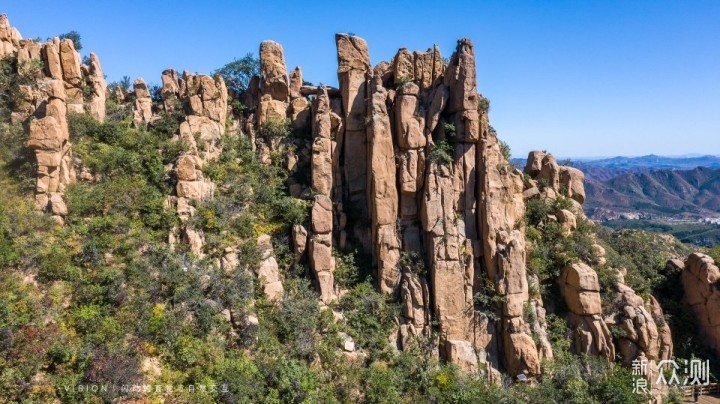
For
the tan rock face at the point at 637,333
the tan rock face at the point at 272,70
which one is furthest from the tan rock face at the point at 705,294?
the tan rock face at the point at 272,70

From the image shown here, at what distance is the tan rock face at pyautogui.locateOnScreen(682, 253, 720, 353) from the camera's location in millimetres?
23156

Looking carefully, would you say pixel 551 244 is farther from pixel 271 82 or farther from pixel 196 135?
pixel 196 135

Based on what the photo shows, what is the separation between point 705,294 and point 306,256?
83.3ft

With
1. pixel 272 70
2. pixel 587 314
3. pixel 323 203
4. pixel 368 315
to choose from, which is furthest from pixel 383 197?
pixel 587 314

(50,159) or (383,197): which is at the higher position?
(50,159)

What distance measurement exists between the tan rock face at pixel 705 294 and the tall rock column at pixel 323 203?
23619 mm

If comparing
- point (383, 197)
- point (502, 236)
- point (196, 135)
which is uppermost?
point (196, 135)

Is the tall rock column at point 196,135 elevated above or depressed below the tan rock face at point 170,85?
below

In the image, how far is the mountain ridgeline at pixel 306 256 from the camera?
15766 mm

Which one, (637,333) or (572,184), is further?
(572,184)

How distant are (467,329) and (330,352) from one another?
7809 mm

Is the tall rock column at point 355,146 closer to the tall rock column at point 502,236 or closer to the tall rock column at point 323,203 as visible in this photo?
the tall rock column at point 323,203

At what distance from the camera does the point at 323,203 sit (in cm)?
2169

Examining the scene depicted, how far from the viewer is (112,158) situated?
21875 millimetres
